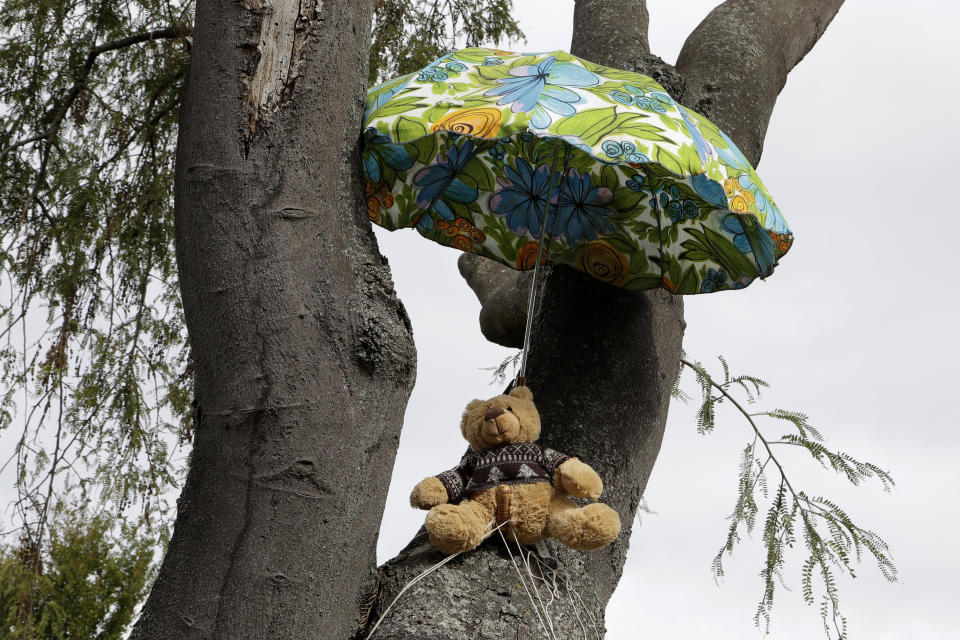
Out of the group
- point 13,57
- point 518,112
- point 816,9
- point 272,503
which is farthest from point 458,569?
point 816,9

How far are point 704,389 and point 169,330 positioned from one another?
1.92 meters

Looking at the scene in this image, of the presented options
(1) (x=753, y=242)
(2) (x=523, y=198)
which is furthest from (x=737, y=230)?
(2) (x=523, y=198)

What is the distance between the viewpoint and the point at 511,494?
1.74 metres

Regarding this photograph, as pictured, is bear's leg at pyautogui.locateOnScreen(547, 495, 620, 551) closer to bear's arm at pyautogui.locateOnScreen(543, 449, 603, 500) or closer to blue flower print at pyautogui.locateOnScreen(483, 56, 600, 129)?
bear's arm at pyautogui.locateOnScreen(543, 449, 603, 500)

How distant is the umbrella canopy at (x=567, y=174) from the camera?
1684 millimetres

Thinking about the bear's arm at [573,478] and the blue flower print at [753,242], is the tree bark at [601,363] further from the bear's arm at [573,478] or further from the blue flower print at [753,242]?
the blue flower print at [753,242]

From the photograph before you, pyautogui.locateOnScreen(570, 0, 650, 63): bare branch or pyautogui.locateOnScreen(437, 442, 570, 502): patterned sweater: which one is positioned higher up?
pyautogui.locateOnScreen(570, 0, 650, 63): bare branch

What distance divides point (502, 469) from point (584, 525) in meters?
0.20

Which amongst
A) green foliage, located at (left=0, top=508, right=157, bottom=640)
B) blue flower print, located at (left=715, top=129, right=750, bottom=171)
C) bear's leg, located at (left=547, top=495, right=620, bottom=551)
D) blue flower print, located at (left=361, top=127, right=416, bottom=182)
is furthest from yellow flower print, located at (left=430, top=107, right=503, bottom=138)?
green foliage, located at (left=0, top=508, right=157, bottom=640)

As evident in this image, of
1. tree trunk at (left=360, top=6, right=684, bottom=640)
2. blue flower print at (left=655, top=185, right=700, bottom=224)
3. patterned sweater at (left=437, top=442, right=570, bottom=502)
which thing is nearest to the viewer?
tree trunk at (left=360, top=6, right=684, bottom=640)

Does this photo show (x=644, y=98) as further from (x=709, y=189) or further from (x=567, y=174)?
(x=567, y=174)

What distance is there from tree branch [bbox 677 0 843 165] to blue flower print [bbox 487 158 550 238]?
79 centimetres

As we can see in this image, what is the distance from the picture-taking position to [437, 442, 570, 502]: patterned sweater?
177 cm

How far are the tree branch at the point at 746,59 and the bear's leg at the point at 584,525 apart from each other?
150cm
